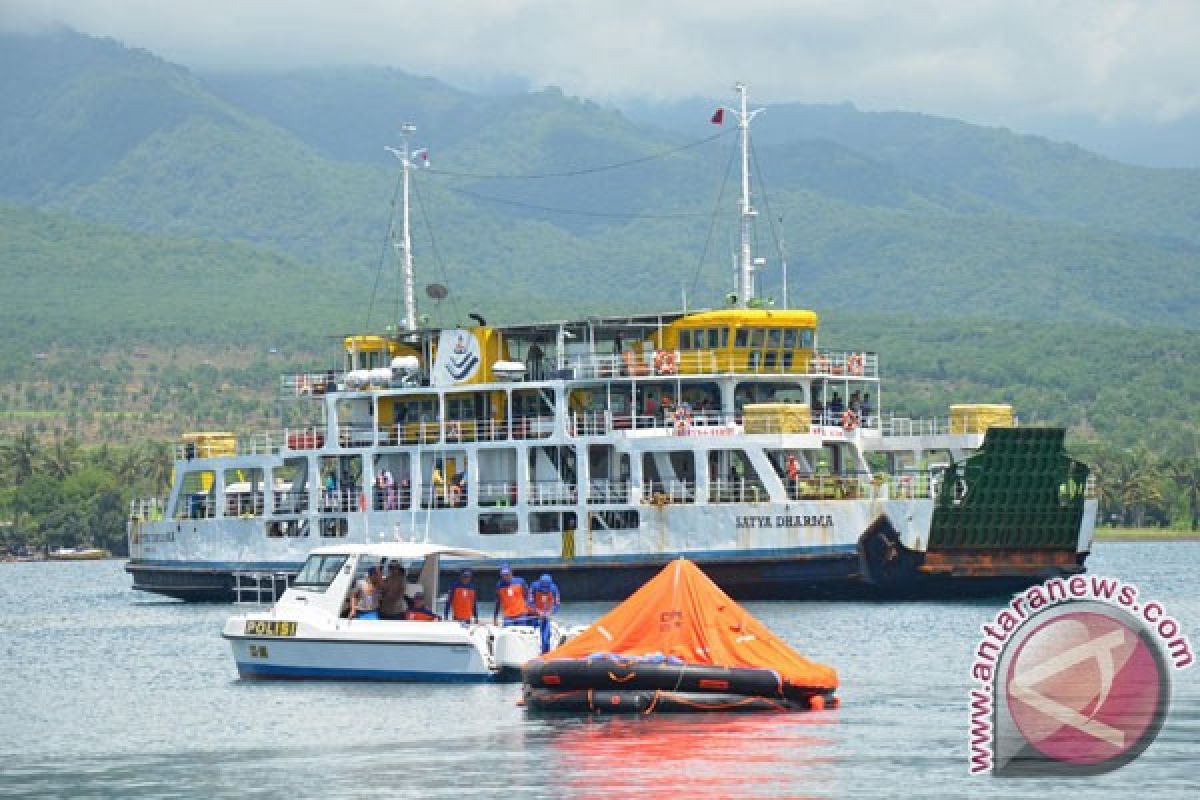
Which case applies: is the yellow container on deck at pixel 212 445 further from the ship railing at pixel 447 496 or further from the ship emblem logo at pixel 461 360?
the ship emblem logo at pixel 461 360

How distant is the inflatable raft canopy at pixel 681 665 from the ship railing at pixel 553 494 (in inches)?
892

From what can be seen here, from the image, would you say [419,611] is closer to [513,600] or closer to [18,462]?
[513,600]

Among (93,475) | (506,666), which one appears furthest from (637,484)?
(93,475)

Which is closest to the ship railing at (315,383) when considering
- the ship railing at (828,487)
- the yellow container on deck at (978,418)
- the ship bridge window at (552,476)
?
the ship bridge window at (552,476)

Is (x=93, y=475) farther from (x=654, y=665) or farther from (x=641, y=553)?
(x=654, y=665)

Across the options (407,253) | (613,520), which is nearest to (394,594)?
(613,520)

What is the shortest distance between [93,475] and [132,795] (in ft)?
354

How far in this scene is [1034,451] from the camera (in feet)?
174

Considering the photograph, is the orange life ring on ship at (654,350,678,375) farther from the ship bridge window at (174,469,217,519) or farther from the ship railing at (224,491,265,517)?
the ship bridge window at (174,469,217,519)

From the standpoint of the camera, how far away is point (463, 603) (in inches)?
1540

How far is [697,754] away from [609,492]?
26.5m

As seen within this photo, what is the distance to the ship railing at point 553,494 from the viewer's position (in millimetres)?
57031

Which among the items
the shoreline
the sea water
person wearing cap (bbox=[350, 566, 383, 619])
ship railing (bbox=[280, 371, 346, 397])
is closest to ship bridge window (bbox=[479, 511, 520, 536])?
ship railing (bbox=[280, 371, 346, 397])

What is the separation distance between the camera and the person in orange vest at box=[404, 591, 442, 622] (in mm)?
39656
